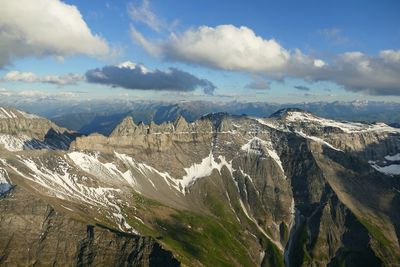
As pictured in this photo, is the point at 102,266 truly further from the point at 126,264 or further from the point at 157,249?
the point at 157,249

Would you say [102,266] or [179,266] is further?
[102,266]

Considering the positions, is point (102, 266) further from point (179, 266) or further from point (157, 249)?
point (179, 266)

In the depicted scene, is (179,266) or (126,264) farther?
(126,264)

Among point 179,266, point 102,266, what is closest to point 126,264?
point 102,266

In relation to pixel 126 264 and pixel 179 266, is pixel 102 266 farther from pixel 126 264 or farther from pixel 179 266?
pixel 179 266

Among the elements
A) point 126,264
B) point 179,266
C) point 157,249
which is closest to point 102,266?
point 126,264

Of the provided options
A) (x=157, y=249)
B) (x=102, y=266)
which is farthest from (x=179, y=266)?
(x=102, y=266)
